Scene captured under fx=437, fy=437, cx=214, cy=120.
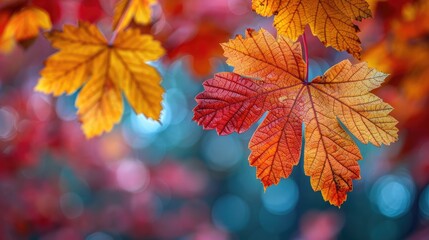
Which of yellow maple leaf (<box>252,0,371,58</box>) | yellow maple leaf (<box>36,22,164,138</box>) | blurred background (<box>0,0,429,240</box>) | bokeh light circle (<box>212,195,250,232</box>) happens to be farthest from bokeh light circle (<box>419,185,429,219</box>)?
yellow maple leaf (<box>252,0,371,58</box>)

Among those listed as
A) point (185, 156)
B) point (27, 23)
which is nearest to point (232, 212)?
point (185, 156)

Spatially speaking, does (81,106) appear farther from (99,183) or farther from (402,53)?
(99,183)

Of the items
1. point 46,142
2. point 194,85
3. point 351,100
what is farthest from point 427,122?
point 194,85

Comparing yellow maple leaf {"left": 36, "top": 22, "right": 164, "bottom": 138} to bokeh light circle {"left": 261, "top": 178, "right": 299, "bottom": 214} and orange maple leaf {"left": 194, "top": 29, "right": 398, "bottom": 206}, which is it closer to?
orange maple leaf {"left": 194, "top": 29, "right": 398, "bottom": 206}

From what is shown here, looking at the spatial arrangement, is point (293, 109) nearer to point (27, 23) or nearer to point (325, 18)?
point (325, 18)

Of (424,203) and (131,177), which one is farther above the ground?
(131,177)

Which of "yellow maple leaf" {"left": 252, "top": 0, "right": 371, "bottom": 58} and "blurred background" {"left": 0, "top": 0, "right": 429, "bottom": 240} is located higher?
"blurred background" {"left": 0, "top": 0, "right": 429, "bottom": 240}
